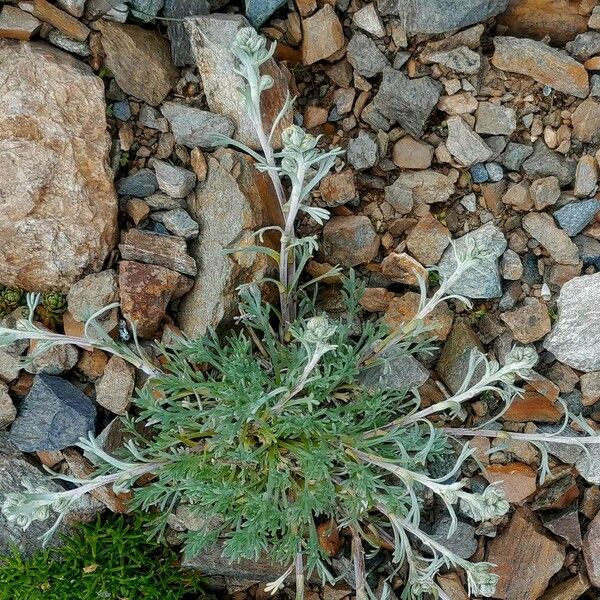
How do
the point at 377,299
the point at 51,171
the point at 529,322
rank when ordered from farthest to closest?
the point at 377,299, the point at 529,322, the point at 51,171

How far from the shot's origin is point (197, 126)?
12.4 ft

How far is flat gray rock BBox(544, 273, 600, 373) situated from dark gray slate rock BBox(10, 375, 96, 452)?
2405 mm

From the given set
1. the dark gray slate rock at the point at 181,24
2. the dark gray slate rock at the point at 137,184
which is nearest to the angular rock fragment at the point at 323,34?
the dark gray slate rock at the point at 181,24

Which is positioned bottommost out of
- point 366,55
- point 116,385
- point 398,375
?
point 116,385

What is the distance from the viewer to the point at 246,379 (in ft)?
11.6

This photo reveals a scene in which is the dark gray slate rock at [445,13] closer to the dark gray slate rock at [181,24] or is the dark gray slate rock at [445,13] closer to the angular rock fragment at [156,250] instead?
the dark gray slate rock at [181,24]

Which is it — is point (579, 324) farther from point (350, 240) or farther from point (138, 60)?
point (138, 60)

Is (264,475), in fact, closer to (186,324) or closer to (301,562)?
(301,562)

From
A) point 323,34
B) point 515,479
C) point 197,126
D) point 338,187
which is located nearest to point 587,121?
point 338,187

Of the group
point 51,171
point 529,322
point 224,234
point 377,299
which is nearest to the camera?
point 51,171

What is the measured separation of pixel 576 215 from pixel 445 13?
120 cm

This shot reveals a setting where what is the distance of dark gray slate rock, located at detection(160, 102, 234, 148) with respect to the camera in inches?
148

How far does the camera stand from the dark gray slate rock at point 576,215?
3.84m

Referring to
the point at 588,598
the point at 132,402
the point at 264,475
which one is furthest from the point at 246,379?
Result: the point at 588,598
